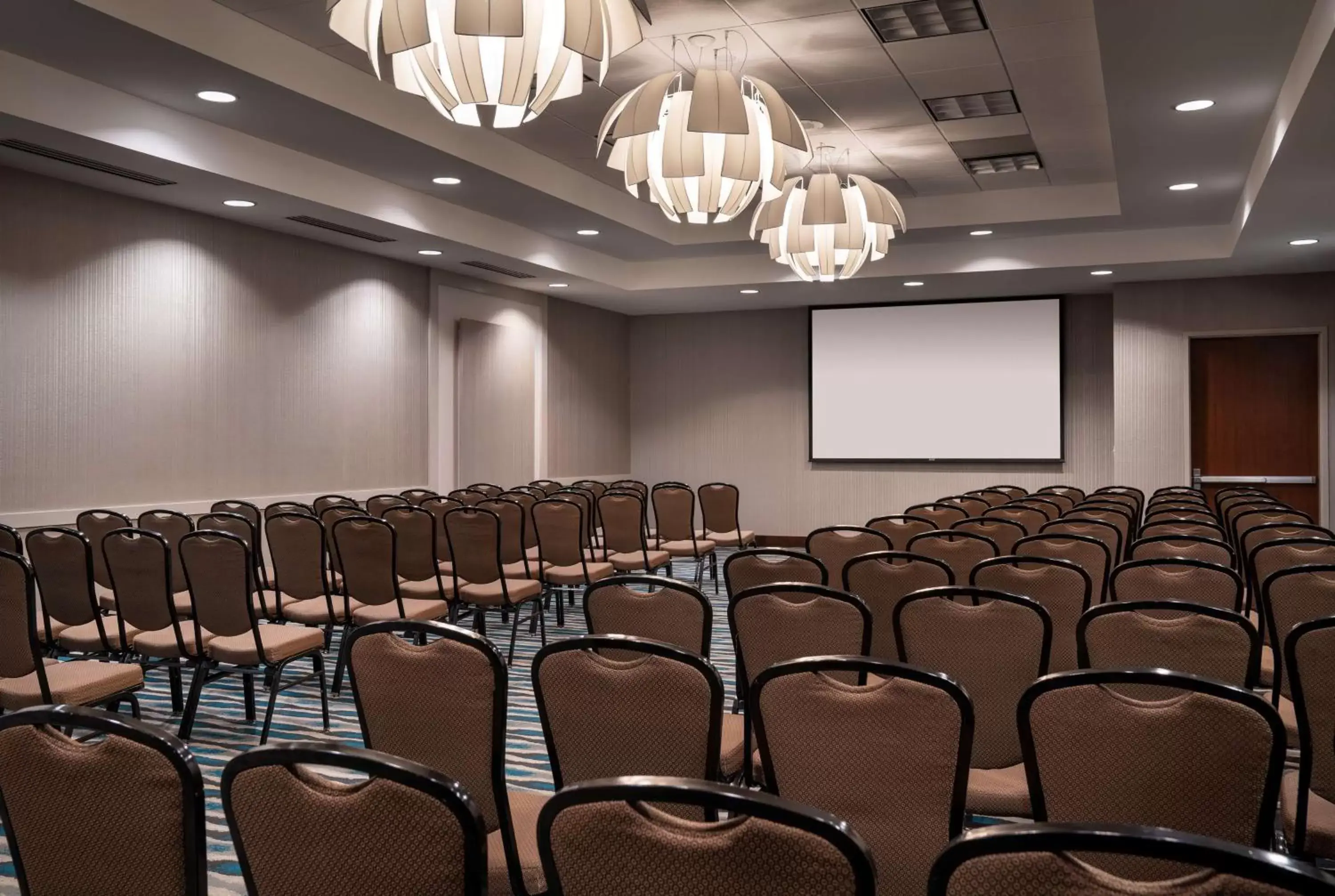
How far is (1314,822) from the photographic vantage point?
109 inches

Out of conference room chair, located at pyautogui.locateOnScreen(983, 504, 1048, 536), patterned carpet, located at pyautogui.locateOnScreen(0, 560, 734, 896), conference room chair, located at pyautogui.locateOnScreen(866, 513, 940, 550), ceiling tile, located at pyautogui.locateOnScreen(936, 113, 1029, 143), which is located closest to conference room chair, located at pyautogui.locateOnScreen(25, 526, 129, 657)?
patterned carpet, located at pyautogui.locateOnScreen(0, 560, 734, 896)

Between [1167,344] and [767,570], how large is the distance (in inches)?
381

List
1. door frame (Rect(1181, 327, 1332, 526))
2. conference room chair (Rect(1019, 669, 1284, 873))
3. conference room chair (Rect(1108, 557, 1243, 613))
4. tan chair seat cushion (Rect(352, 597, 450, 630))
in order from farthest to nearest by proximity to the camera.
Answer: door frame (Rect(1181, 327, 1332, 526)), tan chair seat cushion (Rect(352, 597, 450, 630)), conference room chair (Rect(1108, 557, 1243, 613)), conference room chair (Rect(1019, 669, 1284, 873))

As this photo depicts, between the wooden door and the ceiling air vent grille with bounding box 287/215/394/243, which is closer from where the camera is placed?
the ceiling air vent grille with bounding box 287/215/394/243

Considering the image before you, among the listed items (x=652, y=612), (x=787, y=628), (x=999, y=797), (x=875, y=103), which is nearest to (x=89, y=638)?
(x=652, y=612)

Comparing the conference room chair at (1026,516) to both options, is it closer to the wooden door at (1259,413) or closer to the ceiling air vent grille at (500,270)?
the ceiling air vent grille at (500,270)

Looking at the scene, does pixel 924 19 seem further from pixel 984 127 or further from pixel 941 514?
pixel 941 514

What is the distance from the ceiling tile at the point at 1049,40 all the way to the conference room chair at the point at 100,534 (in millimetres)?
5705

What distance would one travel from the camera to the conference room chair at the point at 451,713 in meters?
2.56

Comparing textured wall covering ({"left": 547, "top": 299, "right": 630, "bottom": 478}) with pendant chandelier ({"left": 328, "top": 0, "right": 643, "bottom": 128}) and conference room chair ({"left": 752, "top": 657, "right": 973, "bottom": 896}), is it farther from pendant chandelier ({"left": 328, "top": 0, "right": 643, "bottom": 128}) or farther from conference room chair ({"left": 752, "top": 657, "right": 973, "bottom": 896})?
conference room chair ({"left": 752, "top": 657, "right": 973, "bottom": 896})

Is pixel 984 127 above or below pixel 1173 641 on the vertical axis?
above

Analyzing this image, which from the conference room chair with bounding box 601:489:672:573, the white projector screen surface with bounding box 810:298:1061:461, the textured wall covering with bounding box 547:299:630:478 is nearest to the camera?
the conference room chair with bounding box 601:489:672:573

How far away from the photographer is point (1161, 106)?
6.55m

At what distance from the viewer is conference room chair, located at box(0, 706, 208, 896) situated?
1.72 meters
